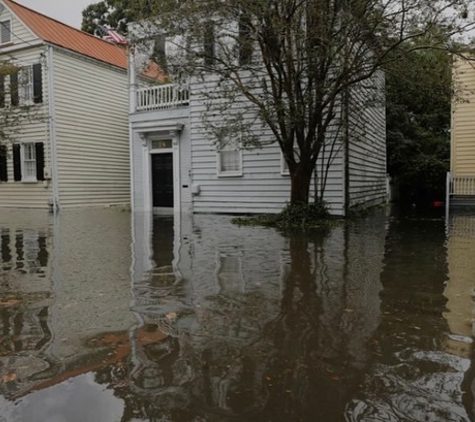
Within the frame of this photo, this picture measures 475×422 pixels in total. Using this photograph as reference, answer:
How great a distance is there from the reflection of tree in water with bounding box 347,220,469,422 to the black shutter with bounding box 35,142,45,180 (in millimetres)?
15291

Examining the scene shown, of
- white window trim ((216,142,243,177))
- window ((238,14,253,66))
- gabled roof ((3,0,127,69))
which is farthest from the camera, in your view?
gabled roof ((3,0,127,69))

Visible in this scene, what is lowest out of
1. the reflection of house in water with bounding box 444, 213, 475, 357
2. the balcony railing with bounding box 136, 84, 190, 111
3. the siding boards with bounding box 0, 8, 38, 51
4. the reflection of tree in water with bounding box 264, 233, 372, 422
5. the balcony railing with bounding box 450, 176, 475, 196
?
the reflection of tree in water with bounding box 264, 233, 372, 422

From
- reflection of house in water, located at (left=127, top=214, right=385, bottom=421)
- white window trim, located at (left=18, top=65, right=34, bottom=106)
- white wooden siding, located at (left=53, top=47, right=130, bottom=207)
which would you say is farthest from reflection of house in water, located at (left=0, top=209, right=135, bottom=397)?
white window trim, located at (left=18, top=65, right=34, bottom=106)

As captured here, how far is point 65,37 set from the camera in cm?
1955

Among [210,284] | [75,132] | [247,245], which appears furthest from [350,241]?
[75,132]

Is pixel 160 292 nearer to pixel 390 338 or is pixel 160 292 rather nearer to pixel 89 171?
pixel 390 338

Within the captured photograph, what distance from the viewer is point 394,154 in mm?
22266

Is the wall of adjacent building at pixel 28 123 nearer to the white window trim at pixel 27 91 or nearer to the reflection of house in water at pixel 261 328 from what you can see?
the white window trim at pixel 27 91

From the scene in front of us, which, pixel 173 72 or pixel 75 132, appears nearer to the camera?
pixel 173 72

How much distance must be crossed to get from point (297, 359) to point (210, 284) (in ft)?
8.00

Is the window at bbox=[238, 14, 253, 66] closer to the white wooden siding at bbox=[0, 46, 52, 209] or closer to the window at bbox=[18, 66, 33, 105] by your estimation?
the white wooden siding at bbox=[0, 46, 52, 209]

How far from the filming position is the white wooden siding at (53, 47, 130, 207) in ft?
61.5

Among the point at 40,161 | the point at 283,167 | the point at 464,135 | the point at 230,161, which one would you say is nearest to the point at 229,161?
the point at 230,161

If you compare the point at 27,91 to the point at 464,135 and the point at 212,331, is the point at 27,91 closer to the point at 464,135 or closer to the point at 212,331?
the point at 464,135
